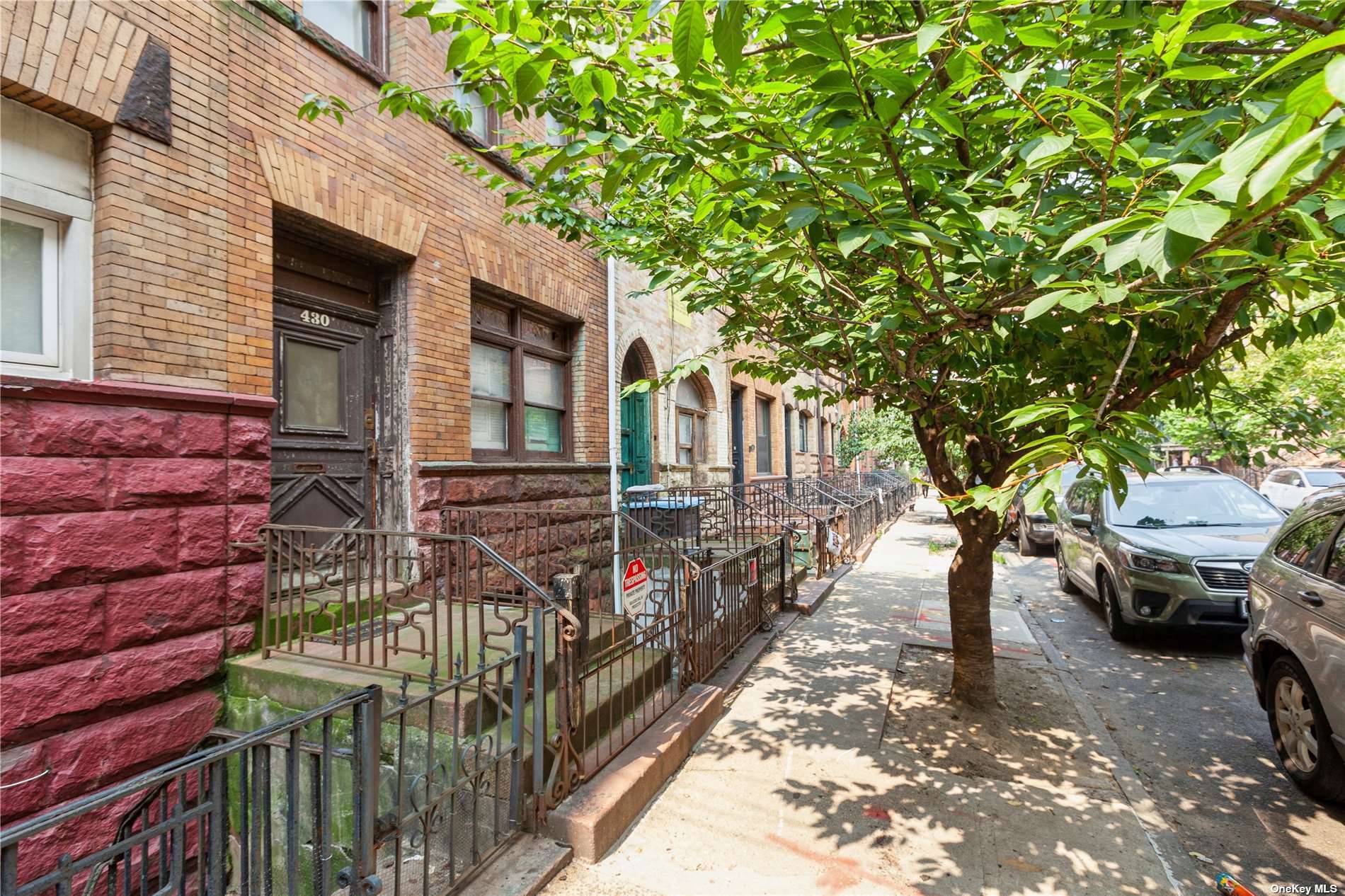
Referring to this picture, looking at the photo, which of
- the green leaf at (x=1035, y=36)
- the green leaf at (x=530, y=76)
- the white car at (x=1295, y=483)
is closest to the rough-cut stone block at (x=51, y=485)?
the green leaf at (x=530, y=76)

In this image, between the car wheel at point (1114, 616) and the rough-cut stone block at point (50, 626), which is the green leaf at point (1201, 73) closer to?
the rough-cut stone block at point (50, 626)

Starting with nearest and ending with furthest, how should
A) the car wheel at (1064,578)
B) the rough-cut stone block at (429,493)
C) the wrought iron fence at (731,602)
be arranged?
the wrought iron fence at (731,602) → the rough-cut stone block at (429,493) → the car wheel at (1064,578)

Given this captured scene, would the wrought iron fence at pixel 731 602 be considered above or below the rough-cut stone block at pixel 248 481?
below

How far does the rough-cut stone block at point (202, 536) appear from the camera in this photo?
393 centimetres

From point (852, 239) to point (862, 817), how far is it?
3099 millimetres

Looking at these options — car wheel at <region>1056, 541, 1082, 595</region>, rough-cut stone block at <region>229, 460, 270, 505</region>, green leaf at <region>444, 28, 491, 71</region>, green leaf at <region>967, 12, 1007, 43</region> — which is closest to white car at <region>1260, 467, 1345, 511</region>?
car wheel at <region>1056, 541, 1082, 595</region>

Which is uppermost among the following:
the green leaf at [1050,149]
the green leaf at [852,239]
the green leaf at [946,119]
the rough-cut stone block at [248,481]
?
the green leaf at [946,119]

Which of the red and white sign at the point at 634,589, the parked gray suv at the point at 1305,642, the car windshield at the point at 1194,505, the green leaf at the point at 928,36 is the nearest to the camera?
the green leaf at the point at 928,36

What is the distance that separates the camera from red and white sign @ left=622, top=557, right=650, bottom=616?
4078 mm

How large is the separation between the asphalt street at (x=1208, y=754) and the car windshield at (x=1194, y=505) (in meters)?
1.31

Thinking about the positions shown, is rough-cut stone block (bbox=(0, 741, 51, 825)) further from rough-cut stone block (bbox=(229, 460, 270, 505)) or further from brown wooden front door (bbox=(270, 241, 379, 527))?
brown wooden front door (bbox=(270, 241, 379, 527))

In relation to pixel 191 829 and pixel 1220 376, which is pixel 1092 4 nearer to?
pixel 1220 376

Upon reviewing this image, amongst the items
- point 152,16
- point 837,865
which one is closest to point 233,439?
point 152,16

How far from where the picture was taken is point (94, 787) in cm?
347
